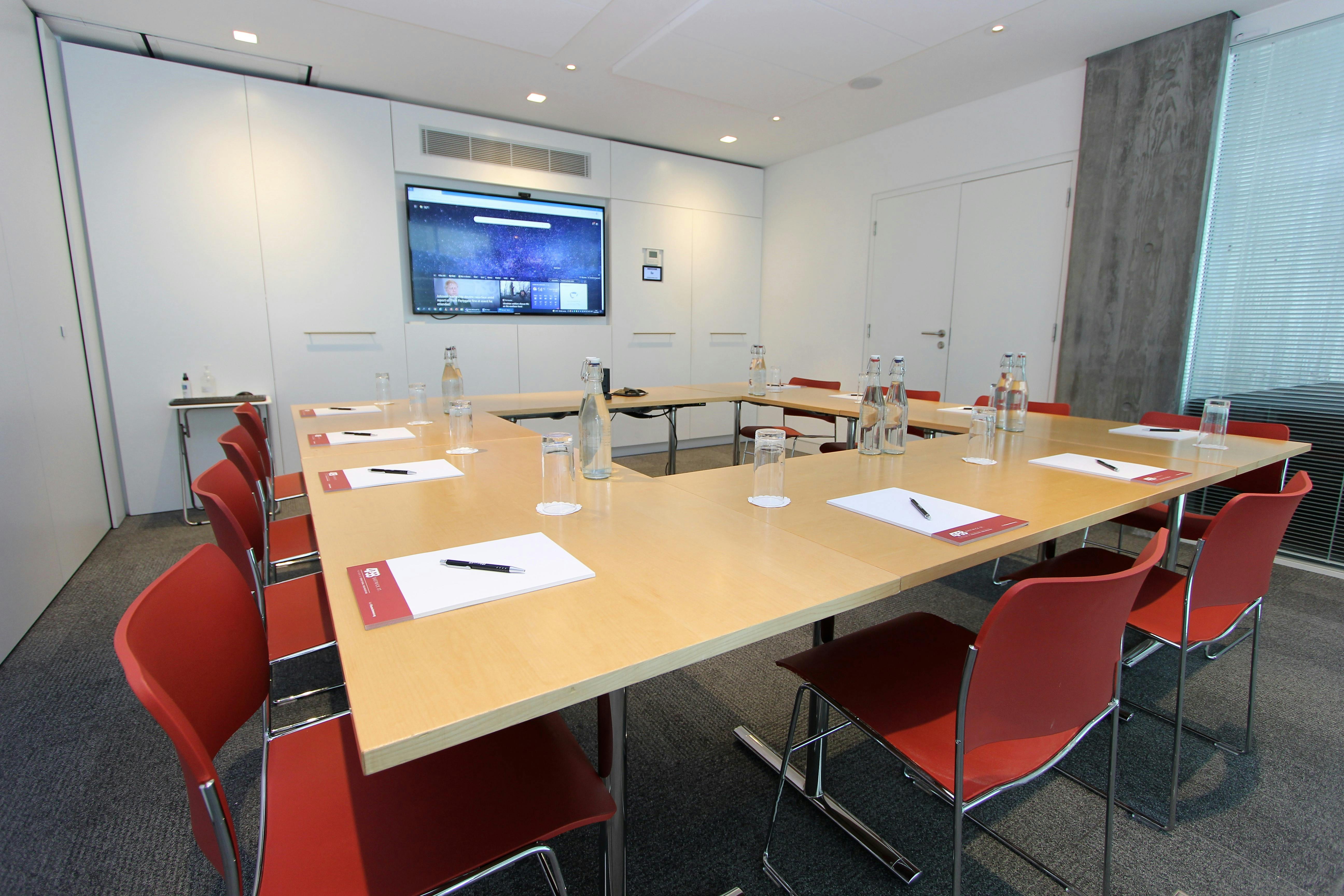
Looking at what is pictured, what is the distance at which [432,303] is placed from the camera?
496 cm

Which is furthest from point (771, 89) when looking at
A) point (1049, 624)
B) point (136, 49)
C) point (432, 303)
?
point (1049, 624)

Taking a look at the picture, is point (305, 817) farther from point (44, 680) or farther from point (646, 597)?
point (44, 680)

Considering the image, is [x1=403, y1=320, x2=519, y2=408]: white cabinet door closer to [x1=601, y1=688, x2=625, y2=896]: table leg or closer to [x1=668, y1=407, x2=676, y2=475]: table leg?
[x1=668, y1=407, x2=676, y2=475]: table leg

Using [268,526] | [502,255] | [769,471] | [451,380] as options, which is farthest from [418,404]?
[502,255]

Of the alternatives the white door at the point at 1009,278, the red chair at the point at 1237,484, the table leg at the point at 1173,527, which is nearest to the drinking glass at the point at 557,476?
the table leg at the point at 1173,527

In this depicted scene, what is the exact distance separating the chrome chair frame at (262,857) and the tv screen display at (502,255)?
449 cm

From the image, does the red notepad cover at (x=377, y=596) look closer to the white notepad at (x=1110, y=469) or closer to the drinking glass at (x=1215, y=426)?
the white notepad at (x=1110, y=469)

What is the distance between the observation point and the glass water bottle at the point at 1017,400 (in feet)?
8.44

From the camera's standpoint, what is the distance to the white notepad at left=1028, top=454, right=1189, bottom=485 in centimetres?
178

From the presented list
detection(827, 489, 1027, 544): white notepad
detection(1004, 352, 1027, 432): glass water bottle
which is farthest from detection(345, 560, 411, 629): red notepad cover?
detection(1004, 352, 1027, 432): glass water bottle

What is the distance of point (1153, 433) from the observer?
2.54m

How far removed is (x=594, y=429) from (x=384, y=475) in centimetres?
Answer: 62

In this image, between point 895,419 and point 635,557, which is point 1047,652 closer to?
point 635,557

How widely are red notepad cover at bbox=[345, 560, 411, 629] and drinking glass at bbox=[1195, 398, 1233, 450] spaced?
2.55 m
